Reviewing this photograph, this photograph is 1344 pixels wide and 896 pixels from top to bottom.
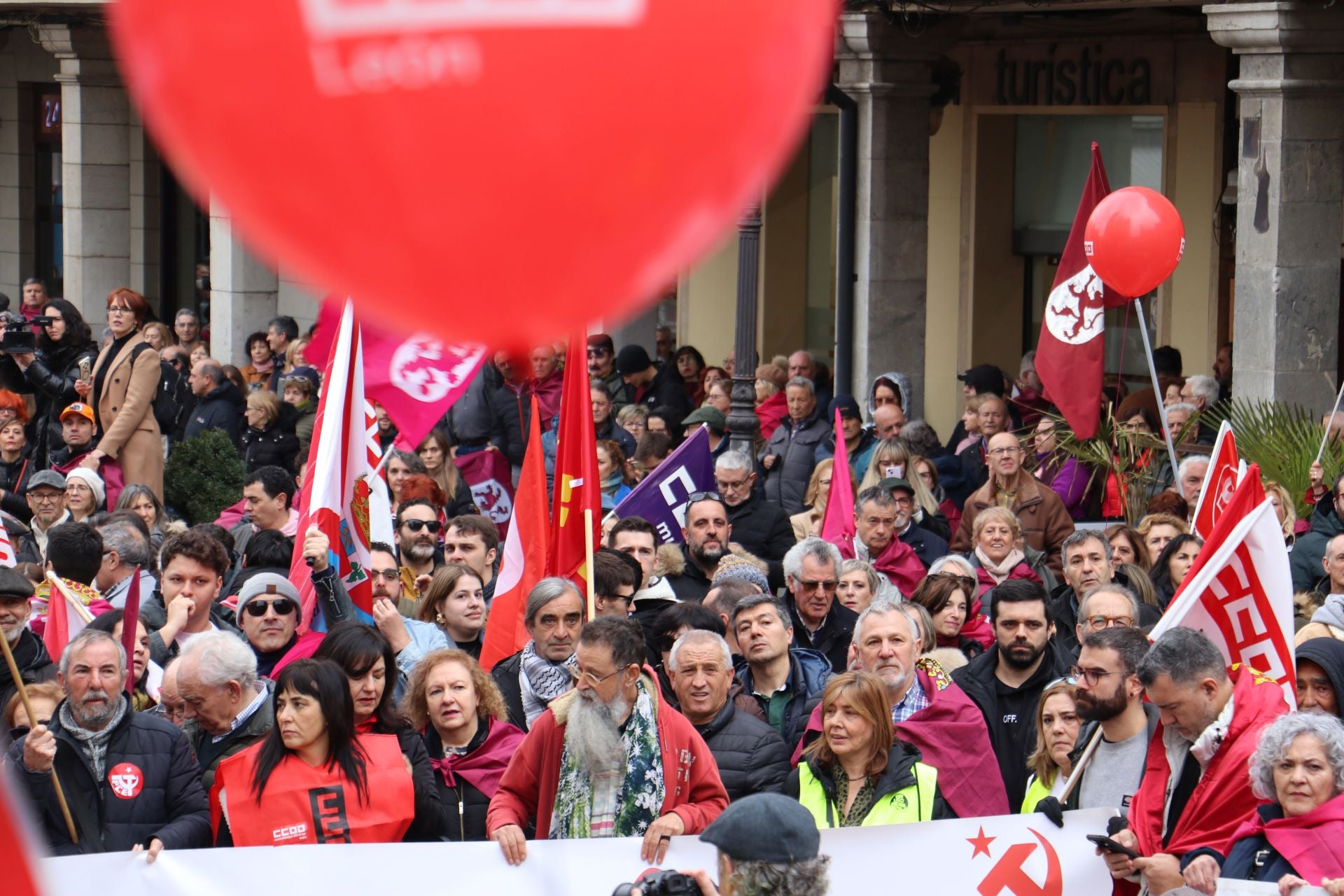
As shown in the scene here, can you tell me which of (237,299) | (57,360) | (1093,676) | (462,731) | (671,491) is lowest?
(462,731)

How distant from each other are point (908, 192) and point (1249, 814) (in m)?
10.6

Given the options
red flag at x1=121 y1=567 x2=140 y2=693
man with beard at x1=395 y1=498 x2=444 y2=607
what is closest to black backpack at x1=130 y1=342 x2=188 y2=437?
man with beard at x1=395 y1=498 x2=444 y2=607

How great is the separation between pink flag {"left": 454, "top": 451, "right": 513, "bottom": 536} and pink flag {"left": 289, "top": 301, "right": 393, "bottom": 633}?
349cm

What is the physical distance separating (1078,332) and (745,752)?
6.01 m

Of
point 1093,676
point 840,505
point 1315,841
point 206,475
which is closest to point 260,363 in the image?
point 206,475

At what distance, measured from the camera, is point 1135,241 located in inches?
401

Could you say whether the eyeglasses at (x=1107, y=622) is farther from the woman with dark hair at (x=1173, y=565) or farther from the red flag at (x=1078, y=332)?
the red flag at (x=1078, y=332)

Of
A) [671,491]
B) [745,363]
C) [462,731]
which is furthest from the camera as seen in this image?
[745,363]

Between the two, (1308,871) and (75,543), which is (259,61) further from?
(75,543)

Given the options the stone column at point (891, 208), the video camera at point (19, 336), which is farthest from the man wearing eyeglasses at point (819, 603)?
the stone column at point (891, 208)

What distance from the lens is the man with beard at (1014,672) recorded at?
252 inches

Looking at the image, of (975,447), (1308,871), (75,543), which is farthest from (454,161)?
(975,447)

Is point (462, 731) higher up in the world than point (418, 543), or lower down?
lower down

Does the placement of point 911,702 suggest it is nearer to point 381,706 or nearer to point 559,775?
point 559,775
